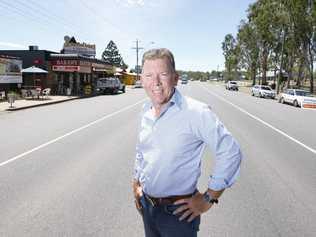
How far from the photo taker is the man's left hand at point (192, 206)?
8.08 feet

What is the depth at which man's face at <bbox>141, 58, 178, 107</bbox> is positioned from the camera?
252 cm

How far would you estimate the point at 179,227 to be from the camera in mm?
2539

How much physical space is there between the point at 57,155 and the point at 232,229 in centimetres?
572

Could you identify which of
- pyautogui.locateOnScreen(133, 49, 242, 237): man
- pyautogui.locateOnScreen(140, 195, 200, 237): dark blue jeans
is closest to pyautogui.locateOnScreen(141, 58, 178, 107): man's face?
pyautogui.locateOnScreen(133, 49, 242, 237): man

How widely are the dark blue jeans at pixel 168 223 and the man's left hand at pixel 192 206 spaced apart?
0.18ft

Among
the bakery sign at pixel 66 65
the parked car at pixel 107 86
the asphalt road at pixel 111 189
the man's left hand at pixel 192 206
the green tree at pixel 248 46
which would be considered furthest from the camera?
the green tree at pixel 248 46

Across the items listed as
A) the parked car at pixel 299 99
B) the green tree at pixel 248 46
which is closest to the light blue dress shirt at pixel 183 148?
the parked car at pixel 299 99

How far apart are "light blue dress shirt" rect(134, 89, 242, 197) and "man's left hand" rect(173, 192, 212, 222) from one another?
0.10 metres

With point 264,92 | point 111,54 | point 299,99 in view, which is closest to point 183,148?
point 299,99

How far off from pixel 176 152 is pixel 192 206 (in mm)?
365

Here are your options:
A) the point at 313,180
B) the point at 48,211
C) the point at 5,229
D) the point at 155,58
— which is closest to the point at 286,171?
the point at 313,180

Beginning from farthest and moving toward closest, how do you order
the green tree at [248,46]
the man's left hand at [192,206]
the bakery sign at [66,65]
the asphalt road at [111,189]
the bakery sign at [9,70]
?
the green tree at [248,46] → the bakery sign at [66,65] → the bakery sign at [9,70] → the asphalt road at [111,189] → the man's left hand at [192,206]

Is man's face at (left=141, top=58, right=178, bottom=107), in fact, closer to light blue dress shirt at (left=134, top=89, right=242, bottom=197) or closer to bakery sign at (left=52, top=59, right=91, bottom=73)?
light blue dress shirt at (left=134, top=89, right=242, bottom=197)

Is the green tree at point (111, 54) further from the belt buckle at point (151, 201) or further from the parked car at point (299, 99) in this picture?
the belt buckle at point (151, 201)
